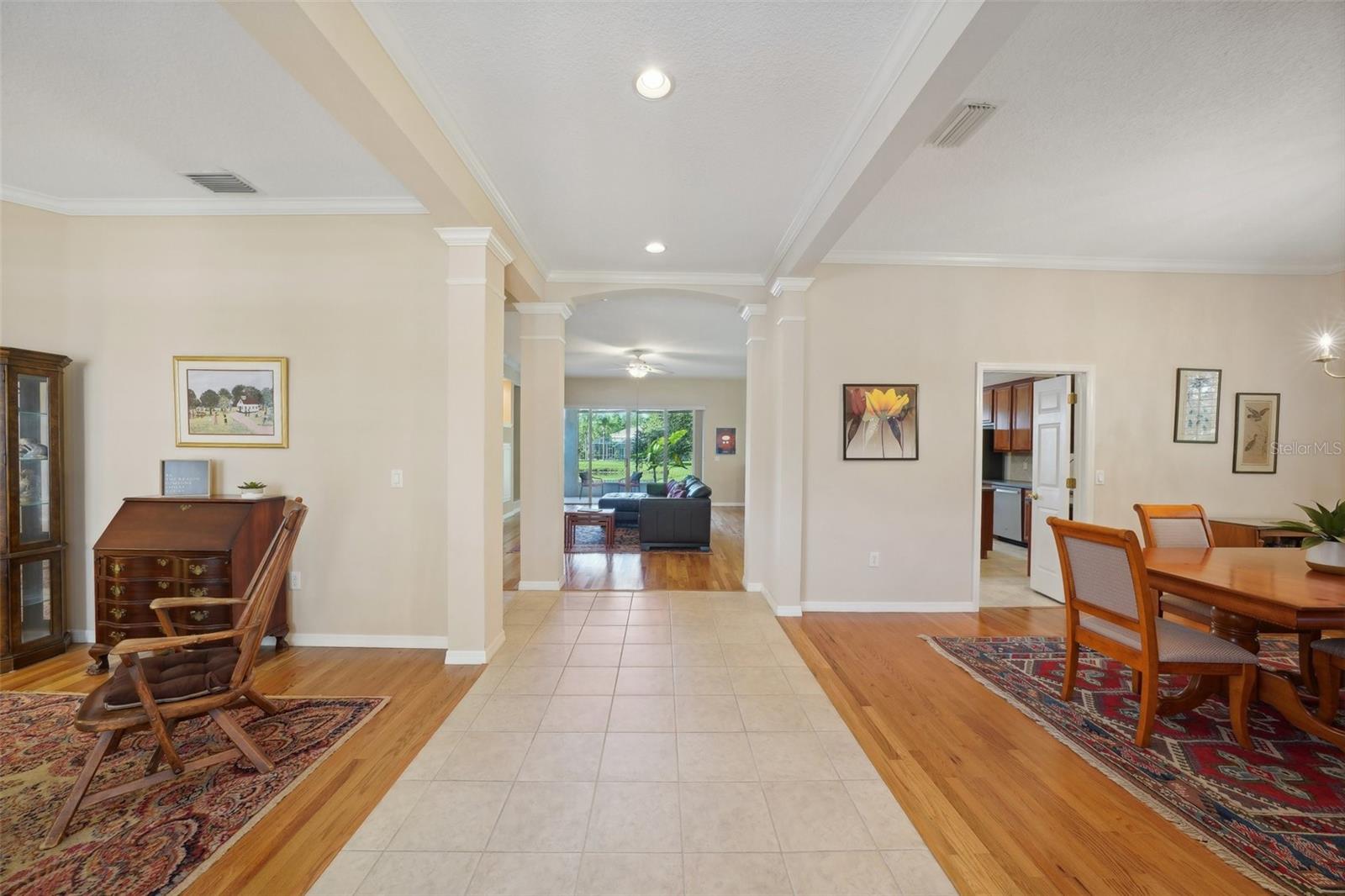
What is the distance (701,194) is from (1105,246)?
323cm

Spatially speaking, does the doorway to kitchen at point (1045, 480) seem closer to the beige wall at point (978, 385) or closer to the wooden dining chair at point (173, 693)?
the beige wall at point (978, 385)

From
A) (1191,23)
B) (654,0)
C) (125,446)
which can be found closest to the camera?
(654,0)

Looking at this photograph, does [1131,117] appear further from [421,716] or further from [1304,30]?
[421,716]

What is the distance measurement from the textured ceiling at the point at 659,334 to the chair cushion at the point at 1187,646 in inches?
144

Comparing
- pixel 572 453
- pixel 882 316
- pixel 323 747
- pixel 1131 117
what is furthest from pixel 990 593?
pixel 572 453

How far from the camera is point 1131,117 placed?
2414 millimetres

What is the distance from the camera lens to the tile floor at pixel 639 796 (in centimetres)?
160

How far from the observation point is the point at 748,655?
331cm

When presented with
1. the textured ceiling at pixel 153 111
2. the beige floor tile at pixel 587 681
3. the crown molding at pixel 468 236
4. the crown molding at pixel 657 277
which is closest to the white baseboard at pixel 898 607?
the beige floor tile at pixel 587 681

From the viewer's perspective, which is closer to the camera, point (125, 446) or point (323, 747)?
point (323, 747)

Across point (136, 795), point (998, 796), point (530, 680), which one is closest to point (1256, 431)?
point (998, 796)

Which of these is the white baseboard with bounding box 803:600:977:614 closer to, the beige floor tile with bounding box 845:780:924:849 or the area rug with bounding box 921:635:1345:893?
the area rug with bounding box 921:635:1345:893

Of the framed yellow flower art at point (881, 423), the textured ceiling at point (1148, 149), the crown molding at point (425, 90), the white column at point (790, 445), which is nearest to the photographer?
the crown molding at point (425, 90)

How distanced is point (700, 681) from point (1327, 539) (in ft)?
10.1
